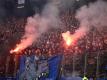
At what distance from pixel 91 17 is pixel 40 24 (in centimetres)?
395

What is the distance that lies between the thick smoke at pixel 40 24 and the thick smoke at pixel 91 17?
70.7 inches

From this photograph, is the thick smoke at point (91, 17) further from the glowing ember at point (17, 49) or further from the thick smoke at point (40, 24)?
the glowing ember at point (17, 49)

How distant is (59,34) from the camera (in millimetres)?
20906

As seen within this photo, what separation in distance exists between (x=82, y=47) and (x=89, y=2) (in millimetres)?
3465

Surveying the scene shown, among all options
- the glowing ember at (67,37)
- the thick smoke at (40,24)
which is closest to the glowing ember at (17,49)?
the thick smoke at (40,24)

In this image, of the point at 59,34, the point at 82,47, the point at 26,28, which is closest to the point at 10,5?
the point at 26,28

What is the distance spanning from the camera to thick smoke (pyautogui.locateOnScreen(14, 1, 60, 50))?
22000mm

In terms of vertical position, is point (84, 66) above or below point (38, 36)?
below

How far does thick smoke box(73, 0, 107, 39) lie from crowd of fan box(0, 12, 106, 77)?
0.40 m

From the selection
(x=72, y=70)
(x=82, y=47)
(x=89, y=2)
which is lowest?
(x=72, y=70)

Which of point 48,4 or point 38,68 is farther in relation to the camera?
point 48,4

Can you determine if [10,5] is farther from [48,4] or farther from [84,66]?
[84,66]

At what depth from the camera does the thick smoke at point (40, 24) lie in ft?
72.2

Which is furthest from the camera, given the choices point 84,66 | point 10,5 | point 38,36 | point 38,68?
point 10,5
